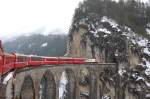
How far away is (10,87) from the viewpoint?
91.1ft

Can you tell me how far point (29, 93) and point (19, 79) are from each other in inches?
208

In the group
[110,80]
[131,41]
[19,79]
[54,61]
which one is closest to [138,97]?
Answer: [110,80]

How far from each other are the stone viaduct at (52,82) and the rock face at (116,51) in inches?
89.5

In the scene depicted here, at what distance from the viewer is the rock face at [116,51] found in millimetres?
69044

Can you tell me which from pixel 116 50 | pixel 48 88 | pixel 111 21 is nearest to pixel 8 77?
pixel 48 88

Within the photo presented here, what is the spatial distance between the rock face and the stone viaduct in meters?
2.27

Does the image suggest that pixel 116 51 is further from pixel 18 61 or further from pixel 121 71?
pixel 18 61

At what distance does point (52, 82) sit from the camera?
45.3 metres

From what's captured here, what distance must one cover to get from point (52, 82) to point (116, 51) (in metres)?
32.1

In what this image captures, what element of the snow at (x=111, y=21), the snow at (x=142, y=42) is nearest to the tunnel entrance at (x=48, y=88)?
the snow at (x=142, y=42)

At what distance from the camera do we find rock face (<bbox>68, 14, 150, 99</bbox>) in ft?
227

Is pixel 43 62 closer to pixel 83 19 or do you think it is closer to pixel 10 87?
pixel 10 87

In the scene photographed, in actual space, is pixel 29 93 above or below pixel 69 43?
below

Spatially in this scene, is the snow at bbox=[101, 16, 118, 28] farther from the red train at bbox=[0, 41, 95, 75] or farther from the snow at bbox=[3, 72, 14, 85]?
the snow at bbox=[3, 72, 14, 85]
